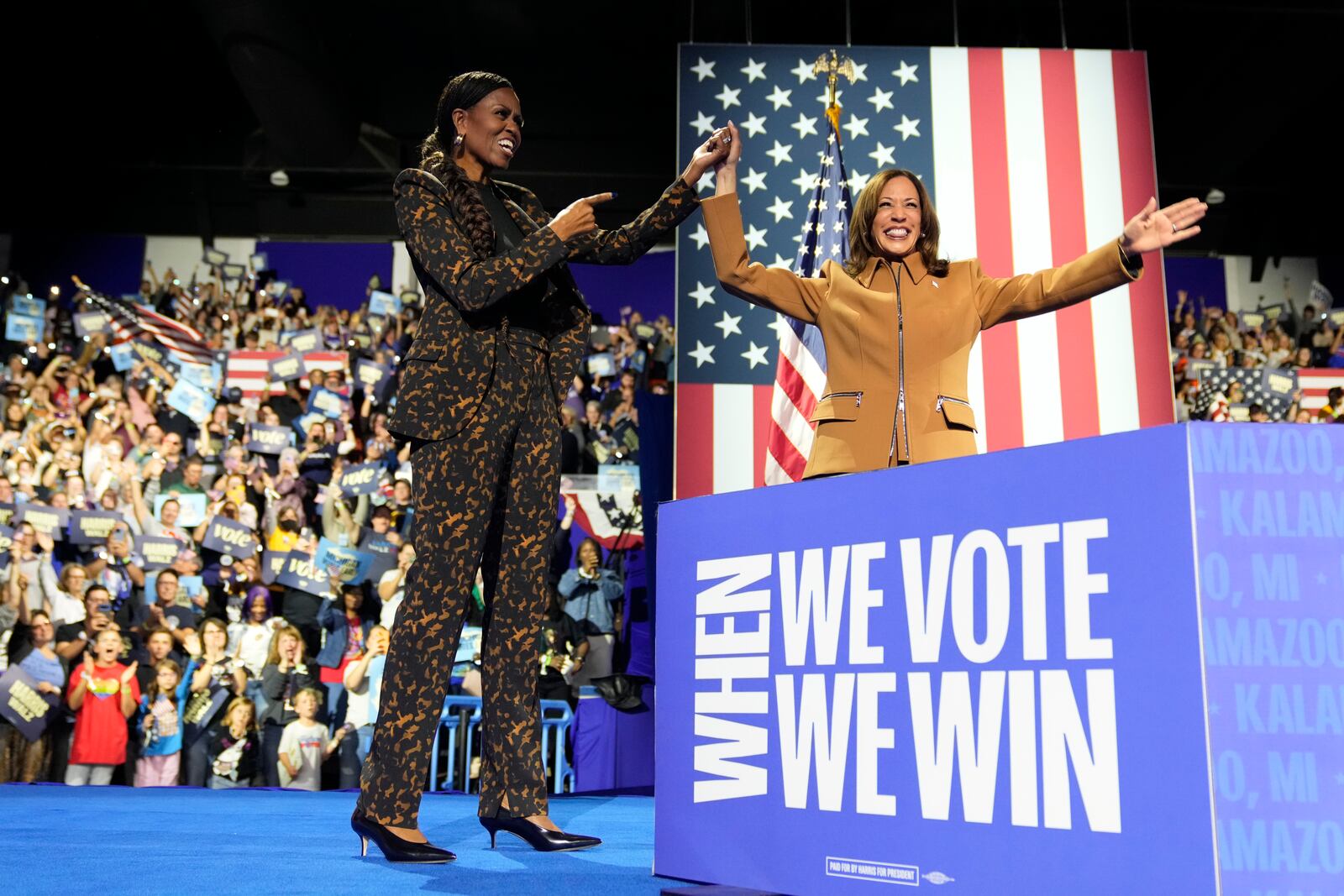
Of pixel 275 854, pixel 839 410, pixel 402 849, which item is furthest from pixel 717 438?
pixel 402 849

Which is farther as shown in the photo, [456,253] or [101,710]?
[101,710]

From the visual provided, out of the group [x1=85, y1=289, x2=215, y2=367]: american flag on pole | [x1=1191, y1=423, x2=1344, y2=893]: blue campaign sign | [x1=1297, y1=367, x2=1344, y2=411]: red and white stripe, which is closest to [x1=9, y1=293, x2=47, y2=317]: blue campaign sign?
[x1=85, y1=289, x2=215, y2=367]: american flag on pole

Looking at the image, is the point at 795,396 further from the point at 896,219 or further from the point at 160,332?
the point at 160,332

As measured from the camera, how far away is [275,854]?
2.31m

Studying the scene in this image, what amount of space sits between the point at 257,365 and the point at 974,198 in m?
5.37

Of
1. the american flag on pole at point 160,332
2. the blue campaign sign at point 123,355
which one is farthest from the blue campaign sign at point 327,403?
the blue campaign sign at point 123,355

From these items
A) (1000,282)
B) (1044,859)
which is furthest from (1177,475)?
(1000,282)

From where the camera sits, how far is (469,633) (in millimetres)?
5484

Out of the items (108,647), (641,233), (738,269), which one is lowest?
(108,647)

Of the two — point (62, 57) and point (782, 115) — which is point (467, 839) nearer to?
point (782, 115)

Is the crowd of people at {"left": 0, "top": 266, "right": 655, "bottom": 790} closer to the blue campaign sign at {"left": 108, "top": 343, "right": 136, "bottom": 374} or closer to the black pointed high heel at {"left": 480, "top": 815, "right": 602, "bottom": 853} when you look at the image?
the blue campaign sign at {"left": 108, "top": 343, "right": 136, "bottom": 374}

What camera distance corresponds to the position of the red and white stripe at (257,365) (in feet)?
27.7

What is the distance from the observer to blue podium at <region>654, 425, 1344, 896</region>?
1.14 m

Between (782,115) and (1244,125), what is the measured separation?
7355mm
